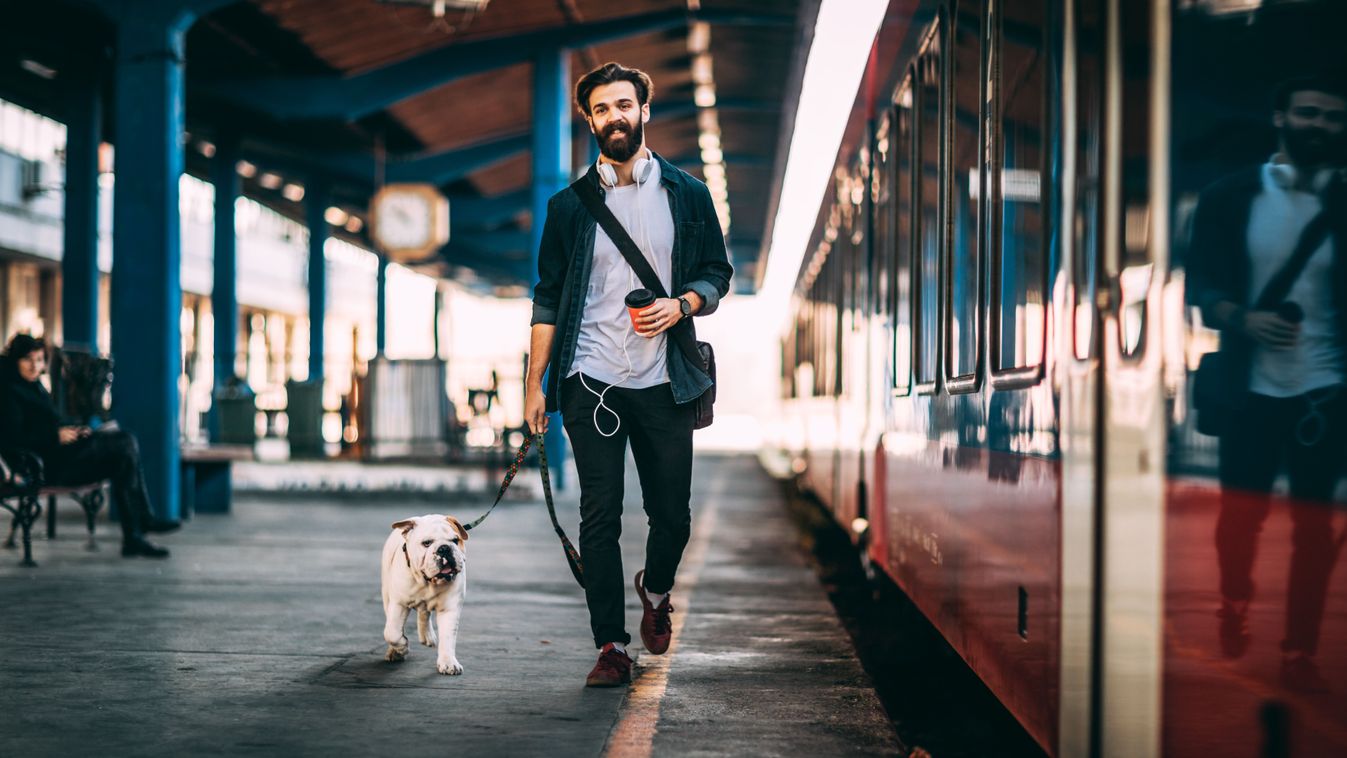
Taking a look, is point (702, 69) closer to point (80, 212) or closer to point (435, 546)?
point (80, 212)

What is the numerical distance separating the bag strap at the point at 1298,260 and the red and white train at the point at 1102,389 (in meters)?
0.14

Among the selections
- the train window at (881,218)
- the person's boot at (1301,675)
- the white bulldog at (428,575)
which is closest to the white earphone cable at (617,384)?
the white bulldog at (428,575)

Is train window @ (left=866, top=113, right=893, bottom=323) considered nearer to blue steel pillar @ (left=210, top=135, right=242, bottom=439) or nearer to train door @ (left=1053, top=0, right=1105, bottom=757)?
train door @ (left=1053, top=0, right=1105, bottom=757)

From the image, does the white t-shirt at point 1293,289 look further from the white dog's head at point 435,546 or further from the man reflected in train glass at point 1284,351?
the white dog's head at point 435,546

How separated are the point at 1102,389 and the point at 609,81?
2453 millimetres

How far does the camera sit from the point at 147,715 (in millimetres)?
4754

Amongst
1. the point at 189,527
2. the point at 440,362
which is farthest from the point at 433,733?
the point at 440,362

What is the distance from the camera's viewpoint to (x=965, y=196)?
501 cm

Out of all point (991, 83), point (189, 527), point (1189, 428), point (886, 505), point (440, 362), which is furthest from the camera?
point (440, 362)

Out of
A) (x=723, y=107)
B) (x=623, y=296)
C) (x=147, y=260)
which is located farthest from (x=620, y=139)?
(x=723, y=107)

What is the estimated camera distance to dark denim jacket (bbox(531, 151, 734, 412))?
5.35 metres

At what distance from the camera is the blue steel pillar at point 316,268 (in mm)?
25422

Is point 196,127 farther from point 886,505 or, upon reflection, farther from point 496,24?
point 886,505

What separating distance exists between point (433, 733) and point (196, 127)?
59.7 feet
